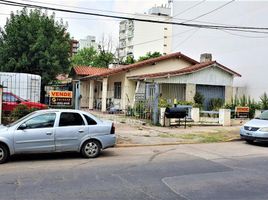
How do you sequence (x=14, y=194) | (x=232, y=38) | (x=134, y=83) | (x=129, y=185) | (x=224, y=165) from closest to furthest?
1. (x=14, y=194)
2. (x=129, y=185)
3. (x=224, y=165)
4. (x=134, y=83)
5. (x=232, y=38)

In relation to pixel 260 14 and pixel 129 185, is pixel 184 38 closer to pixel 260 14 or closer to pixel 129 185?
pixel 260 14

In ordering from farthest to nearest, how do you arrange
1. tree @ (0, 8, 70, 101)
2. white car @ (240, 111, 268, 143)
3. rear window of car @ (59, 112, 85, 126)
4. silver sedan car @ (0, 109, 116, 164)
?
tree @ (0, 8, 70, 101) → white car @ (240, 111, 268, 143) → rear window of car @ (59, 112, 85, 126) → silver sedan car @ (0, 109, 116, 164)

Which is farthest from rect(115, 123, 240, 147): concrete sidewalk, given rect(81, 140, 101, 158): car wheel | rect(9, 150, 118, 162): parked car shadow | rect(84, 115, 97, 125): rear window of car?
rect(84, 115, 97, 125): rear window of car

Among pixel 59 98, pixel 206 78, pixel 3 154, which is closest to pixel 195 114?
pixel 206 78

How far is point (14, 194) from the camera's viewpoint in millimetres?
6582

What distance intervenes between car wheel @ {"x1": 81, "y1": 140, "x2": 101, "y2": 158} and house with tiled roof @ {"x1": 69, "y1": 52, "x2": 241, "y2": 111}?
Answer: 10.3m

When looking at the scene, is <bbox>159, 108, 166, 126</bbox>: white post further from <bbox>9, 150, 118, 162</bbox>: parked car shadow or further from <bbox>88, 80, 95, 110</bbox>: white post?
<bbox>88, 80, 95, 110</bbox>: white post

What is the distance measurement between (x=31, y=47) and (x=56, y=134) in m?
22.5

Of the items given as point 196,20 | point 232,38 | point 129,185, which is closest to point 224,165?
point 129,185

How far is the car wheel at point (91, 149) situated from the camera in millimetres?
10680

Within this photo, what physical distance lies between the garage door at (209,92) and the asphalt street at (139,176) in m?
13.6

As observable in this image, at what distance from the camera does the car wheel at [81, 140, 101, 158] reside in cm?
1068

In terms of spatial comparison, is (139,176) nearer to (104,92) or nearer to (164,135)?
(164,135)

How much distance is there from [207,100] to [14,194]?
2087 cm
